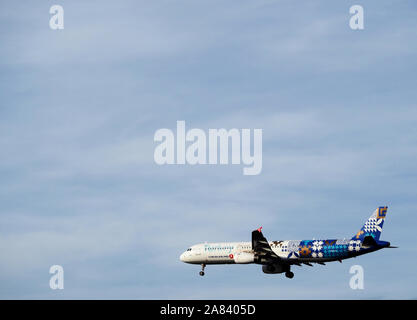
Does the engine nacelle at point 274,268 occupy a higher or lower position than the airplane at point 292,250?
lower

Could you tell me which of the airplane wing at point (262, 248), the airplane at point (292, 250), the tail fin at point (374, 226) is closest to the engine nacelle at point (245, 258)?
the airplane at point (292, 250)

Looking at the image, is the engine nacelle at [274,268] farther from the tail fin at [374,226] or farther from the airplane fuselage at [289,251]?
the tail fin at [374,226]

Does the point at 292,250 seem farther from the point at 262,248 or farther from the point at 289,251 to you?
the point at 262,248

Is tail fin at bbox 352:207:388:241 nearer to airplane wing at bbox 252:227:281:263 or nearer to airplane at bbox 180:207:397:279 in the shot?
airplane at bbox 180:207:397:279

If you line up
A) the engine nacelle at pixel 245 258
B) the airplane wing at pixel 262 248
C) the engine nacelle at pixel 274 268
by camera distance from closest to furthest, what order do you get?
1. the airplane wing at pixel 262 248
2. the engine nacelle at pixel 245 258
3. the engine nacelle at pixel 274 268

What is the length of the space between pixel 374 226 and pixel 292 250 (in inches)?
459

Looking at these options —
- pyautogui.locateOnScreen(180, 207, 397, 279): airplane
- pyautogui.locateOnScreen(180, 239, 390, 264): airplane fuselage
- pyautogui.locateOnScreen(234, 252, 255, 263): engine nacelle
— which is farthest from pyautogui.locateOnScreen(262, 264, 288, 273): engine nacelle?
pyautogui.locateOnScreen(234, 252, 255, 263): engine nacelle

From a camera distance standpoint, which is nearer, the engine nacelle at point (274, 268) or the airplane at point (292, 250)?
the airplane at point (292, 250)

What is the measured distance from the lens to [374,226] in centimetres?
11338

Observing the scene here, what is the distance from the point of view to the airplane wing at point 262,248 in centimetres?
11212

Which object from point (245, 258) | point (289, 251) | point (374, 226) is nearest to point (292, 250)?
point (289, 251)
